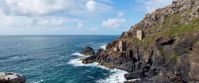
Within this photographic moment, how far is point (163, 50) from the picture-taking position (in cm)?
10994

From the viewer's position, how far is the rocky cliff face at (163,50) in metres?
92.7

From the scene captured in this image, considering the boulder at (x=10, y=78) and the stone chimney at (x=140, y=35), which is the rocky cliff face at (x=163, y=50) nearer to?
the stone chimney at (x=140, y=35)

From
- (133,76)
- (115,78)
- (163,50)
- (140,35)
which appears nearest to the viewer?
(133,76)

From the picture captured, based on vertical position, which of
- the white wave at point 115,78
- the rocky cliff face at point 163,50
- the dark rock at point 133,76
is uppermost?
the rocky cliff face at point 163,50

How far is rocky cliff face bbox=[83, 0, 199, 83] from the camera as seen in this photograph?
9269 centimetres

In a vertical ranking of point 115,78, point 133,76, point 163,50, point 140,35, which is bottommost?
point 115,78

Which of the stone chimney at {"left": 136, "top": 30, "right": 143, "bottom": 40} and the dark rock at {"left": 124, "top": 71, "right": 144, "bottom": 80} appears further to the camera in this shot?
the stone chimney at {"left": 136, "top": 30, "right": 143, "bottom": 40}

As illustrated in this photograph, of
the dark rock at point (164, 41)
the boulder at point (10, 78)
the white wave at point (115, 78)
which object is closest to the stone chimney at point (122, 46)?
the dark rock at point (164, 41)

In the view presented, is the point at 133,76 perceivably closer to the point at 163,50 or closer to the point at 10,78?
the point at 163,50

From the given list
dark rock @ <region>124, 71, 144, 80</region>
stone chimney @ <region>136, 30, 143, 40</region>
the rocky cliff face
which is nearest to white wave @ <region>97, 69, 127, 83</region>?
dark rock @ <region>124, 71, 144, 80</region>

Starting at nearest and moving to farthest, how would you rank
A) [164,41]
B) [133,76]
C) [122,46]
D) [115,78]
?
[133,76], [115,78], [164,41], [122,46]

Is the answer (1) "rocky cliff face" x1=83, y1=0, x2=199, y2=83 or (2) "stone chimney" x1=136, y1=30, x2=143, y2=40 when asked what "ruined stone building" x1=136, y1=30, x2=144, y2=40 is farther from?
(1) "rocky cliff face" x1=83, y1=0, x2=199, y2=83

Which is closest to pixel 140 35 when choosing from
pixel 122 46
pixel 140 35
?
pixel 140 35

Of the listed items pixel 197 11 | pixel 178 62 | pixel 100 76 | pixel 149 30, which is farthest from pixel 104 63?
pixel 197 11
